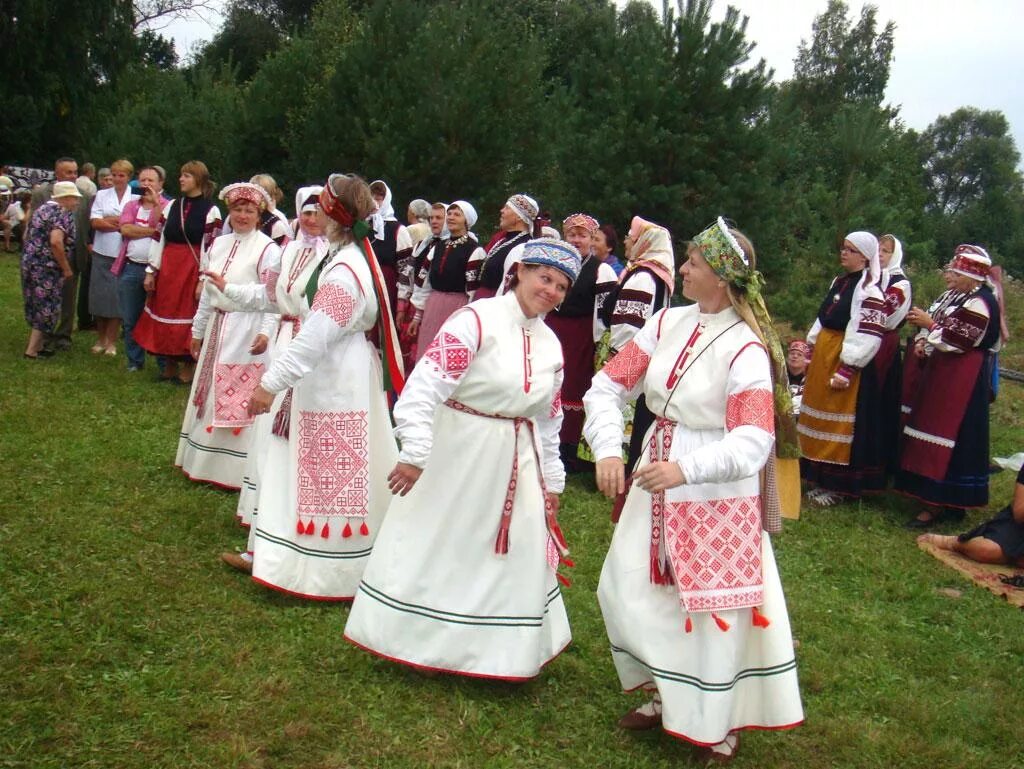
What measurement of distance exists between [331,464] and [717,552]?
1981mm

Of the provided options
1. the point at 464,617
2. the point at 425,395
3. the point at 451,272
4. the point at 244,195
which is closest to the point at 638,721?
the point at 464,617

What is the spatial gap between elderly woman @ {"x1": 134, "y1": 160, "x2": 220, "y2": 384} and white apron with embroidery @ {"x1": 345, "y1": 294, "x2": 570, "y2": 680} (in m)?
4.89

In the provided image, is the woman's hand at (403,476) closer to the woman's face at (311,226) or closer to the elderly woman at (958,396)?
the woman's face at (311,226)

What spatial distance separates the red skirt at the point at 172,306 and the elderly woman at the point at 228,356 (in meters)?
2.27

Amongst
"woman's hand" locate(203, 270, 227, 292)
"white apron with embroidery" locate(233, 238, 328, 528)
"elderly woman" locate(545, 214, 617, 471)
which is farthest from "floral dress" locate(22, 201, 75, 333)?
"elderly woman" locate(545, 214, 617, 471)

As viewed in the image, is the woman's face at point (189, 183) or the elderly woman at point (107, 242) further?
the elderly woman at point (107, 242)

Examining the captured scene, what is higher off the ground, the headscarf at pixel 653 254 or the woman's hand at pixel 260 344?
the headscarf at pixel 653 254

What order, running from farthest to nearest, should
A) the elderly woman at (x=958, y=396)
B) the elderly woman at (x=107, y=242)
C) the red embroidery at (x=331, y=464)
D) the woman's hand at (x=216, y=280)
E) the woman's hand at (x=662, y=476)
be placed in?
the elderly woman at (x=107, y=242) → the elderly woman at (x=958, y=396) → the woman's hand at (x=216, y=280) → the red embroidery at (x=331, y=464) → the woman's hand at (x=662, y=476)

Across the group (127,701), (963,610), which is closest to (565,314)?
(963,610)

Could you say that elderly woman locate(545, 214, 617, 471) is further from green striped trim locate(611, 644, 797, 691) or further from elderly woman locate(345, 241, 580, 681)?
green striped trim locate(611, 644, 797, 691)

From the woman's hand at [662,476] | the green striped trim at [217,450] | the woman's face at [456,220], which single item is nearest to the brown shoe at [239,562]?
the green striped trim at [217,450]

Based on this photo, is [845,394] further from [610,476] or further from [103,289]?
[103,289]

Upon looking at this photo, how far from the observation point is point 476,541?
387 centimetres

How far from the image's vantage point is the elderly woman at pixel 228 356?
6020 mm
